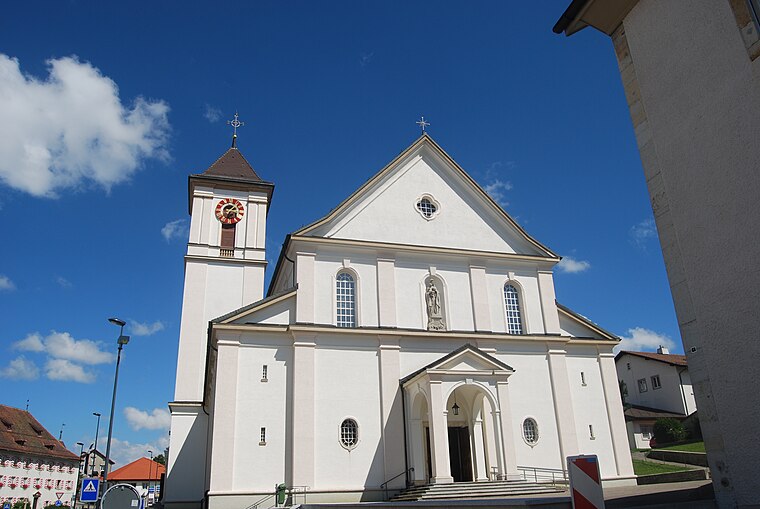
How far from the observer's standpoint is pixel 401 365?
2498cm

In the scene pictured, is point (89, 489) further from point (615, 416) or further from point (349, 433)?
point (615, 416)

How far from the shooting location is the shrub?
135ft

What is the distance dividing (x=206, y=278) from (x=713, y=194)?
3121 centimetres

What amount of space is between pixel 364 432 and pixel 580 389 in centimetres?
1055

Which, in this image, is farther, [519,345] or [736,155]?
[519,345]

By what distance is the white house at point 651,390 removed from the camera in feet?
143

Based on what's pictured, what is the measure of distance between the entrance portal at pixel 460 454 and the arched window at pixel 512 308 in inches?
209

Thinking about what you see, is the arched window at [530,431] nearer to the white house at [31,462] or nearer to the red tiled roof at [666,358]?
the red tiled roof at [666,358]

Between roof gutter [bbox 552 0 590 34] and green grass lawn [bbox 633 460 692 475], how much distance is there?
88.3ft

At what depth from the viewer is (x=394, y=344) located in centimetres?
2505

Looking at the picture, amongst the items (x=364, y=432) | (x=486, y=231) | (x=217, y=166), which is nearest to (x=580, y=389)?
(x=486, y=231)

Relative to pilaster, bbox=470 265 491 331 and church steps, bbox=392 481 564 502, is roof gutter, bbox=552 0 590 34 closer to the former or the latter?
church steps, bbox=392 481 564 502

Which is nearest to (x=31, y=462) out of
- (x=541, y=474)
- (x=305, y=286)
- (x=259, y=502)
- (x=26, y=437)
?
(x=26, y=437)

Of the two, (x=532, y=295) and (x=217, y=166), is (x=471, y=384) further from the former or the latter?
(x=217, y=166)
